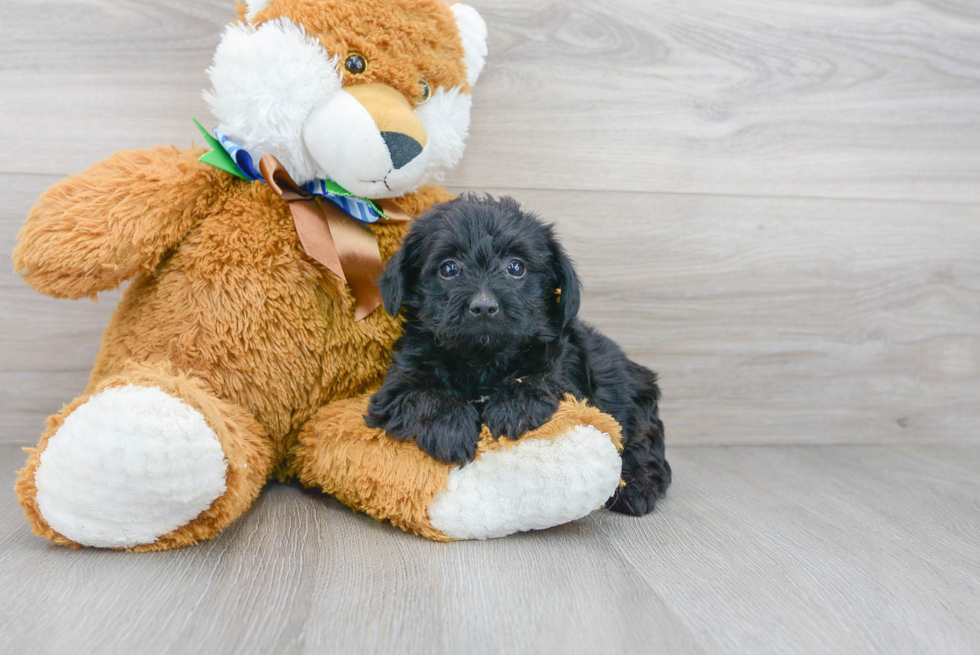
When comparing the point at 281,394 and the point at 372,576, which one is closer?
the point at 372,576

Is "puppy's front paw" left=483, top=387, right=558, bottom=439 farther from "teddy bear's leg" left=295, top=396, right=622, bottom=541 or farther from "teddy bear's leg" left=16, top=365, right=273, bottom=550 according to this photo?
"teddy bear's leg" left=16, top=365, right=273, bottom=550

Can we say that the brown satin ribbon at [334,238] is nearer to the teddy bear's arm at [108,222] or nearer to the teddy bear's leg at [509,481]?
the teddy bear's arm at [108,222]

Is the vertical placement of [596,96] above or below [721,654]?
above

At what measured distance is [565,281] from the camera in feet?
4.18

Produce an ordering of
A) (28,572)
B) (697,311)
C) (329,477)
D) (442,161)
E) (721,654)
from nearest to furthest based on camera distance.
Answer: (721,654)
(28,572)
(329,477)
(442,161)
(697,311)

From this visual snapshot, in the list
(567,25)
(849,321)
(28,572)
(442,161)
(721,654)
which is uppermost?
(567,25)

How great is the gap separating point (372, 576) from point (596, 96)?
130 cm

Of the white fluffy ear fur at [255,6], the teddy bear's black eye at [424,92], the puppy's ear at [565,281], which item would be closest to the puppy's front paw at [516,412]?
the puppy's ear at [565,281]

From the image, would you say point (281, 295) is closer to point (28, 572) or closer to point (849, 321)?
point (28, 572)

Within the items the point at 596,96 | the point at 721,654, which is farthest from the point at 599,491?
the point at 596,96

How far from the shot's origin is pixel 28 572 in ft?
3.48

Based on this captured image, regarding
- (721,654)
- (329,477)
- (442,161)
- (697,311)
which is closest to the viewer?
(721,654)

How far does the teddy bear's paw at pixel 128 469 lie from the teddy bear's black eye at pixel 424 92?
28.5 inches

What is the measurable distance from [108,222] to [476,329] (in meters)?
0.71
